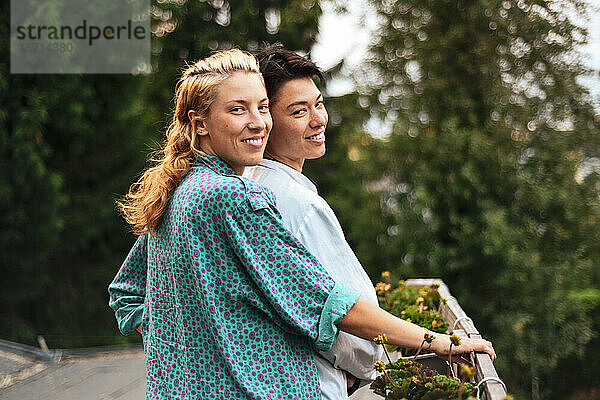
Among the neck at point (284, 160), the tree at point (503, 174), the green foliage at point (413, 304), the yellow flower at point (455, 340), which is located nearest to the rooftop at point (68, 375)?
the green foliage at point (413, 304)

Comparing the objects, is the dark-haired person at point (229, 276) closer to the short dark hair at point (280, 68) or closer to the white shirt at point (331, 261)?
the white shirt at point (331, 261)

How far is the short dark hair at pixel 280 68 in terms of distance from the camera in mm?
1773

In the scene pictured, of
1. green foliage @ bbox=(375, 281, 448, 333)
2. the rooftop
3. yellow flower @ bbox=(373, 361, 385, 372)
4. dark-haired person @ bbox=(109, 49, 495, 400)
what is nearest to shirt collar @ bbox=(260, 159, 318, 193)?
dark-haired person @ bbox=(109, 49, 495, 400)

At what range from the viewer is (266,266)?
4.59 ft

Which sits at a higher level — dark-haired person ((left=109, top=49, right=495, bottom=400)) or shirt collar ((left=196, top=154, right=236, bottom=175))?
shirt collar ((left=196, top=154, right=236, bottom=175))

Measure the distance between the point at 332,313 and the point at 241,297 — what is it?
0.19 m

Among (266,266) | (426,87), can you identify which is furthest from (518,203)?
(266,266)

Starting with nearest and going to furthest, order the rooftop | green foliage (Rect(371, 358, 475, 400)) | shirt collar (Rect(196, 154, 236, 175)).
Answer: shirt collar (Rect(196, 154, 236, 175))
green foliage (Rect(371, 358, 475, 400))
the rooftop

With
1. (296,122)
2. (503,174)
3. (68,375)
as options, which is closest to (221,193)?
(296,122)

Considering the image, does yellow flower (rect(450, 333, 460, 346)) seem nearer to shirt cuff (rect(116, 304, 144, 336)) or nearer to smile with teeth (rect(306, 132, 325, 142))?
smile with teeth (rect(306, 132, 325, 142))

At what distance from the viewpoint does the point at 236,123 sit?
1.50 m

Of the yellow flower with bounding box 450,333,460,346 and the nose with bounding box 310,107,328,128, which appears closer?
the yellow flower with bounding box 450,333,460,346

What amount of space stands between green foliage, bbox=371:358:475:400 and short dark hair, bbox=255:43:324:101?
0.74 m

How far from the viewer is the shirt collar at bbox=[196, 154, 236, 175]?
1498 mm
